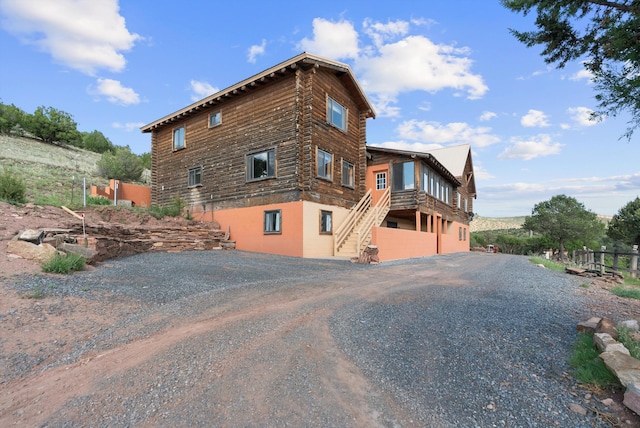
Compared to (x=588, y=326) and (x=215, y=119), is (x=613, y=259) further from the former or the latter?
(x=215, y=119)

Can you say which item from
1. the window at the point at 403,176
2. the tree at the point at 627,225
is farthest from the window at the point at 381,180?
the tree at the point at 627,225

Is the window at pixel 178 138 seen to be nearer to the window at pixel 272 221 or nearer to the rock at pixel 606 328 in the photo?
A: the window at pixel 272 221

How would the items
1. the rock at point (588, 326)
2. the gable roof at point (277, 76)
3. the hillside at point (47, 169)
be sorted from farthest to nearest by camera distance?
1. the hillside at point (47, 169)
2. the gable roof at point (277, 76)
3. the rock at point (588, 326)

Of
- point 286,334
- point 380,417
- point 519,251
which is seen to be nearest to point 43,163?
point 286,334

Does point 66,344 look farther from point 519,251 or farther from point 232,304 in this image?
point 519,251

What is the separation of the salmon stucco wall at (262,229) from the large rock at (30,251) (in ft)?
25.5

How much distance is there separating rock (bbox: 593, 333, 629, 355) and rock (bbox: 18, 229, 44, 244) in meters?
10.2

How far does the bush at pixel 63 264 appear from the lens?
6477mm

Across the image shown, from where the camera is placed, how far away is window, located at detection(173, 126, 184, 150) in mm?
18688

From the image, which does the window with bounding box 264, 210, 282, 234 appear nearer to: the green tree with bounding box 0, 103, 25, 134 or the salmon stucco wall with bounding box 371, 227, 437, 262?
the salmon stucco wall with bounding box 371, 227, 437, 262

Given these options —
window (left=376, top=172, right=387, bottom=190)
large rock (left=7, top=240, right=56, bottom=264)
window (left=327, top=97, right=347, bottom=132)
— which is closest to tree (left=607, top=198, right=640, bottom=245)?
window (left=376, top=172, right=387, bottom=190)

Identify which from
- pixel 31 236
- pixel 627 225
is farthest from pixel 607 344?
pixel 627 225

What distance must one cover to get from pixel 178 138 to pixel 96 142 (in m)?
37.8

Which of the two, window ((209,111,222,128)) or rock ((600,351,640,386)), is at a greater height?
window ((209,111,222,128))
